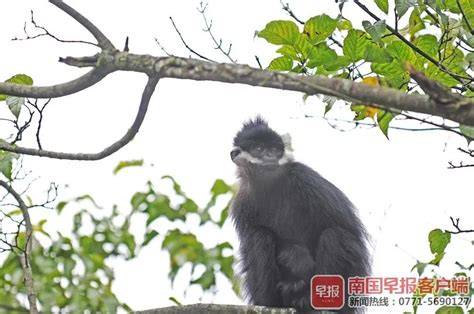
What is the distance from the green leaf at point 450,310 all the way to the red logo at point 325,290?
1514 mm

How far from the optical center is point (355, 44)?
3.92 m

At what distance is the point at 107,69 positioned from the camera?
10.3 ft

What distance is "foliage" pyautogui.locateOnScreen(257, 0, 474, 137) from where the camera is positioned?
3.88m

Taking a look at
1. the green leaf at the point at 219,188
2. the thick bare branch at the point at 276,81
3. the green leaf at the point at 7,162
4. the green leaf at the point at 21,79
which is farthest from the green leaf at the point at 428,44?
the green leaf at the point at 219,188

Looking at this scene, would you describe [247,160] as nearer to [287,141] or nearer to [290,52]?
[287,141]

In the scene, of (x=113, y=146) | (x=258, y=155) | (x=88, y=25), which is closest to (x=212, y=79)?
(x=88, y=25)

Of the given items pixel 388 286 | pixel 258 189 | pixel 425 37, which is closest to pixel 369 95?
pixel 425 37

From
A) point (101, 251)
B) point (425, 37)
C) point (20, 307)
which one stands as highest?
point (425, 37)

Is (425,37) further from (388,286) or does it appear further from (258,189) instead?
(258,189)

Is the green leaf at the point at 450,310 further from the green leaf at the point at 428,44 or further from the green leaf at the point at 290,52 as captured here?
the green leaf at the point at 290,52

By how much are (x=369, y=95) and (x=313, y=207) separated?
3.76 m

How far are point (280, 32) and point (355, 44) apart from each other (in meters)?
0.33

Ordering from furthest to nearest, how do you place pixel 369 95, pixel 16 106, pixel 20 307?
pixel 20 307
pixel 16 106
pixel 369 95

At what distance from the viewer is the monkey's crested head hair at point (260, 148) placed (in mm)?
6691
